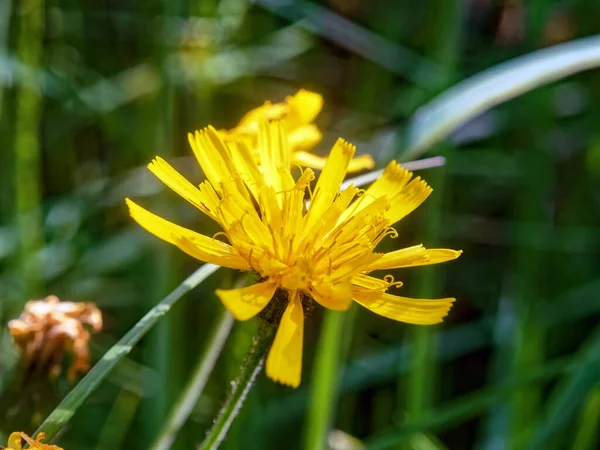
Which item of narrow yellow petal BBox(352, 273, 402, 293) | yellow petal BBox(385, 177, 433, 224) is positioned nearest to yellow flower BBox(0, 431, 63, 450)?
narrow yellow petal BBox(352, 273, 402, 293)

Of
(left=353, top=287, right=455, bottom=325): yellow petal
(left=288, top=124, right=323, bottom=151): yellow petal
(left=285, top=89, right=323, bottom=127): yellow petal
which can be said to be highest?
(left=285, top=89, right=323, bottom=127): yellow petal

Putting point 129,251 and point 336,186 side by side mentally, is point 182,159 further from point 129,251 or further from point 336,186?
point 336,186

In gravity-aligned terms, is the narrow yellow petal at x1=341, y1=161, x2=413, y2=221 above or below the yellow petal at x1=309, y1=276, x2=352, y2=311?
above

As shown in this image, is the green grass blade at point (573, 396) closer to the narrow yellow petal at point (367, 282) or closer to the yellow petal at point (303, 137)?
the narrow yellow petal at point (367, 282)

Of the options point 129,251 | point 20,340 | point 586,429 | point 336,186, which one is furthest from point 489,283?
point 20,340

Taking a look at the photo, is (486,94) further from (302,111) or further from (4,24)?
(4,24)

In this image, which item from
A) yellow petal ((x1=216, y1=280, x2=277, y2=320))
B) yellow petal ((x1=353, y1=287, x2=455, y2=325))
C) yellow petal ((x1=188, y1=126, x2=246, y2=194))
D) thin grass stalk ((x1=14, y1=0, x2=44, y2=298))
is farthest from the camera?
thin grass stalk ((x1=14, y1=0, x2=44, y2=298))

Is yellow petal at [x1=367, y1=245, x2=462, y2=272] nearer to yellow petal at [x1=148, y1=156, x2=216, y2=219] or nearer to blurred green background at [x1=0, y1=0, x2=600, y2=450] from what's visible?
yellow petal at [x1=148, y1=156, x2=216, y2=219]
